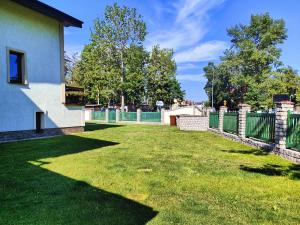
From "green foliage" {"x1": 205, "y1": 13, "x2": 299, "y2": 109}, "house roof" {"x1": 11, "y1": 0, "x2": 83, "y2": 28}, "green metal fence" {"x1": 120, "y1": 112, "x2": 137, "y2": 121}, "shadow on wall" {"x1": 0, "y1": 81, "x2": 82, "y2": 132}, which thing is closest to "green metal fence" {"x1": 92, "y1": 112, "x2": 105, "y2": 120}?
"green metal fence" {"x1": 120, "y1": 112, "x2": 137, "y2": 121}

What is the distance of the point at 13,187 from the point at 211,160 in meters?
5.31

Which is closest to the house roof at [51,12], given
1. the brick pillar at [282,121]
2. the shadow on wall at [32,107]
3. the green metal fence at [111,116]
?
the shadow on wall at [32,107]

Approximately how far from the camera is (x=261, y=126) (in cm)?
1072

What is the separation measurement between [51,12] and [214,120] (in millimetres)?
12523

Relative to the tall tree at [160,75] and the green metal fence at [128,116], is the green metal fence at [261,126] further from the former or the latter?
the tall tree at [160,75]

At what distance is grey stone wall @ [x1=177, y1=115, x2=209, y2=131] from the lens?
20.4 metres

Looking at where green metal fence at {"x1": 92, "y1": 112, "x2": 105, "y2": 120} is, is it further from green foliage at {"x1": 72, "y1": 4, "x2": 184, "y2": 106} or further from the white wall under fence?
the white wall under fence

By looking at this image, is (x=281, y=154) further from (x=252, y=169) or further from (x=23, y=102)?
(x=23, y=102)

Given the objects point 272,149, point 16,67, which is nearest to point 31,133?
point 16,67

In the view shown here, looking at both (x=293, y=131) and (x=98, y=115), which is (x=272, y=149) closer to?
(x=293, y=131)

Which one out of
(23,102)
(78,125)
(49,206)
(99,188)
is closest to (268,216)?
(99,188)

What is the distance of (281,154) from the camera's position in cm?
867

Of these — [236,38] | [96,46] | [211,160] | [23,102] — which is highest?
[236,38]

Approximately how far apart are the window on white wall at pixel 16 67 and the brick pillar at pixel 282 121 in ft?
39.1
